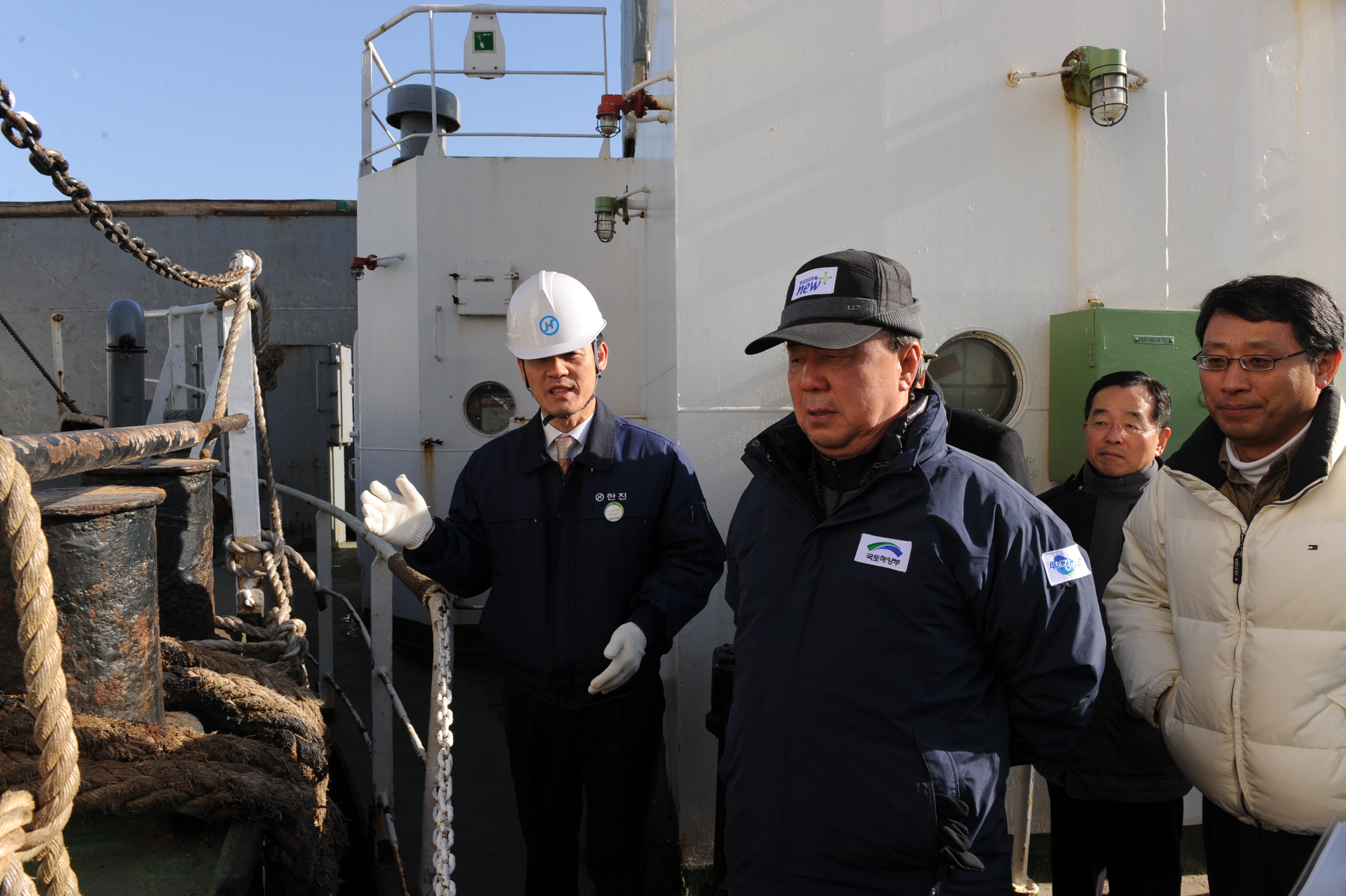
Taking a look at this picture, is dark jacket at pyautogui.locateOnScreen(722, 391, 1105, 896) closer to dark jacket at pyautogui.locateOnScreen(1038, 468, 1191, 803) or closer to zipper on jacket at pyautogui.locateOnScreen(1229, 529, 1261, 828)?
zipper on jacket at pyautogui.locateOnScreen(1229, 529, 1261, 828)

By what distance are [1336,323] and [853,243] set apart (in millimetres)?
1753

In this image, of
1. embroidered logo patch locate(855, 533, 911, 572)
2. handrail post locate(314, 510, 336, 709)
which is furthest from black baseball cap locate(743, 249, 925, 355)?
handrail post locate(314, 510, 336, 709)

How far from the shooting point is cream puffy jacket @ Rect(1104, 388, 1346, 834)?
164cm

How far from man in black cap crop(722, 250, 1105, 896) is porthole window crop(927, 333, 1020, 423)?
68.9 inches

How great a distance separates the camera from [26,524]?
0.94 m

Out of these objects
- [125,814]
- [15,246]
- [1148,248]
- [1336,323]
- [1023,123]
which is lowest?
[125,814]

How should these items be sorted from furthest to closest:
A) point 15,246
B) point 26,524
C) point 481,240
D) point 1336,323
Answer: point 15,246 → point 481,240 → point 1336,323 → point 26,524

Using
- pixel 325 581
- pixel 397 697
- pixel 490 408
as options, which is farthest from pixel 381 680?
pixel 490 408

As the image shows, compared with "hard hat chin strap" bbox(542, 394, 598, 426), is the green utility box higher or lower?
higher

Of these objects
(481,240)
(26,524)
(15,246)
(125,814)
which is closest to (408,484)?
(125,814)

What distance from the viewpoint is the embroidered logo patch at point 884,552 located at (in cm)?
159

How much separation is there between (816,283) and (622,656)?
117 cm

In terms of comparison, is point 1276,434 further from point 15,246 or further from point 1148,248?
point 15,246

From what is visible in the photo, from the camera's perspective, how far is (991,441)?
8.48 ft
